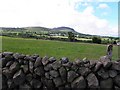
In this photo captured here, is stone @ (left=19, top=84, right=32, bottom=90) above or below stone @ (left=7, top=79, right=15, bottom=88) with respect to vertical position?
below

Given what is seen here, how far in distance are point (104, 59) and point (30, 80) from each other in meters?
3.11

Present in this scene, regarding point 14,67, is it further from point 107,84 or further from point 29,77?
point 107,84

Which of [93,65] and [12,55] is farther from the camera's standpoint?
[12,55]

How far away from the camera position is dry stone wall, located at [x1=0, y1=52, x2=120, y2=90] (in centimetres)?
1061

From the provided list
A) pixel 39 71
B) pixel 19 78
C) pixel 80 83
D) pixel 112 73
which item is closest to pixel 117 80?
pixel 112 73

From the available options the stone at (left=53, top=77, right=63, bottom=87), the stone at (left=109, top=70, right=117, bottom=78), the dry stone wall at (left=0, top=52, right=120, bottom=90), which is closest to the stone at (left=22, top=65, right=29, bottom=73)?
the dry stone wall at (left=0, top=52, right=120, bottom=90)

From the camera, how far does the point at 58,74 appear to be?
1097cm

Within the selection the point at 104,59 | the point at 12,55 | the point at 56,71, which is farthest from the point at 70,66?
the point at 12,55

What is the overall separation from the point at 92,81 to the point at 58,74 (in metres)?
1.38

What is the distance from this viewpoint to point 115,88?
34.6 ft

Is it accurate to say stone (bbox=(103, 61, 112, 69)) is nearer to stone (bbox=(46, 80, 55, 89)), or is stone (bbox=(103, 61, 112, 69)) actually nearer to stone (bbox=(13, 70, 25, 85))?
stone (bbox=(46, 80, 55, 89))

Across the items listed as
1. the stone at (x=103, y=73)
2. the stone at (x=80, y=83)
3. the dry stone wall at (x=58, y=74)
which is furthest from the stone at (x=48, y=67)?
the stone at (x=103, y=73)

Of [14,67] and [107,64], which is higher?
[107,64]

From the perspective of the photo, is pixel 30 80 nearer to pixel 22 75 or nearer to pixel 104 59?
pixel 22 75
